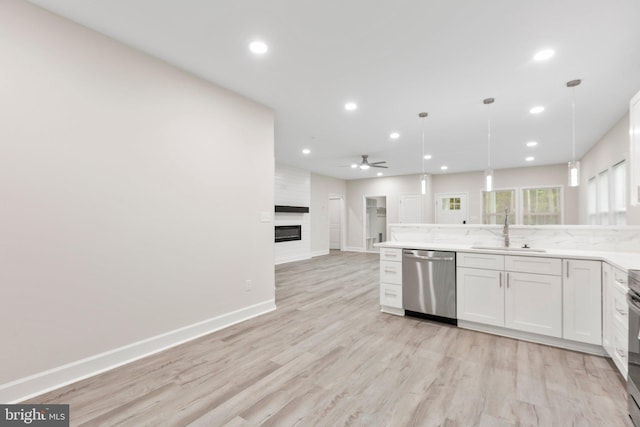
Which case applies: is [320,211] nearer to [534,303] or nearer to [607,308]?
[534,303]

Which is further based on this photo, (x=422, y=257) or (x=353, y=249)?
(x=353, y=249)

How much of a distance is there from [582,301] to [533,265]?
1.53 ft

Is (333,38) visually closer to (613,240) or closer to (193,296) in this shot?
(193,296)

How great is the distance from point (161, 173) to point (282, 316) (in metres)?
2.18

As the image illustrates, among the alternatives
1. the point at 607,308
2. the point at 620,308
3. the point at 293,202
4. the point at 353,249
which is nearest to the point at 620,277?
the point at 620,308

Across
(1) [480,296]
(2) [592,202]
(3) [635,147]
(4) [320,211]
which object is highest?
(3) [635,147]

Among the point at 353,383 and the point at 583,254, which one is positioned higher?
the point at 583,254

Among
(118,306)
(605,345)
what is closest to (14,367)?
(118,306)

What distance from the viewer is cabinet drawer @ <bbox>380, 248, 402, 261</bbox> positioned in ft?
12.0

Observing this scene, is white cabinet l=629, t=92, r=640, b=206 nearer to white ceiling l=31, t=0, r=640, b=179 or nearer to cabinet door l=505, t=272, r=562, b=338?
white ceiling l=31, t=0, r=640, b=179

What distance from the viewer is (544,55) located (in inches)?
103

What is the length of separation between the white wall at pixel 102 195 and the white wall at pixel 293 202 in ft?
14.0

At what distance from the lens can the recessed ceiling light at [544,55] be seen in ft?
8.38

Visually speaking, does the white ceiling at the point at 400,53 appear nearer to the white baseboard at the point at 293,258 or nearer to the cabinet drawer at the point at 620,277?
the cabinet drawer at the point at 620,277
